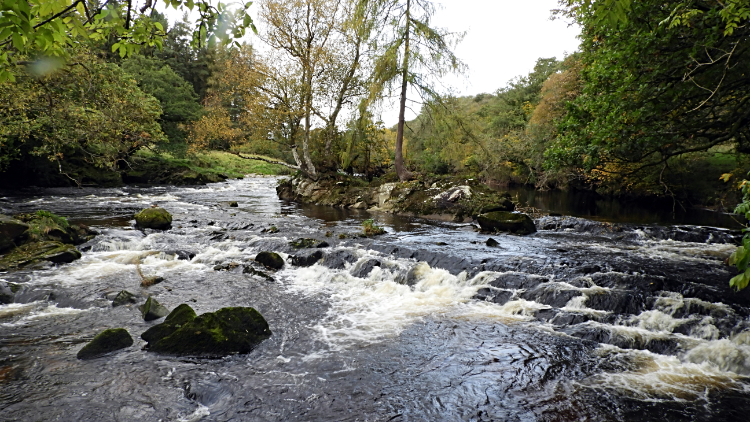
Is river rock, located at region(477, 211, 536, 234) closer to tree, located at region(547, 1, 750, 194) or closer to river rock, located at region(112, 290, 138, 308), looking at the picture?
tree, located at region(547, 1, 750, 194)

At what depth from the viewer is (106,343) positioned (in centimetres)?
587

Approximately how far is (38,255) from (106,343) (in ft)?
20.1

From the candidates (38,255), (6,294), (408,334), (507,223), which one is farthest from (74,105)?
(507,223)

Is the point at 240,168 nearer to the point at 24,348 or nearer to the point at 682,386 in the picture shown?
the point at 24,348

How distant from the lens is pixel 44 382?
500cm

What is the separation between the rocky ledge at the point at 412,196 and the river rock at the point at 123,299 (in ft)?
41.4

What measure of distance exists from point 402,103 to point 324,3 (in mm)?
7005

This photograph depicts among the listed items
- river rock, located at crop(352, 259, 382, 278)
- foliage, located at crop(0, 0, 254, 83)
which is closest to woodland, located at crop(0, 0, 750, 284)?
foliage, located at crop(0, 0, 254, 83)

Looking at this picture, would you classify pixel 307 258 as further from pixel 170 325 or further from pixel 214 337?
pixel 214 337

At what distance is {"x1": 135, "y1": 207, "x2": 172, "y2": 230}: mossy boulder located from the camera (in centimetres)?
1421

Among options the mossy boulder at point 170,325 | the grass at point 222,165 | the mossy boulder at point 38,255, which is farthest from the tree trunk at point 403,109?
the grass at point 222,165

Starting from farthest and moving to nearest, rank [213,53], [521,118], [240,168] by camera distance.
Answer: [213,53] < [240,168] < [521,118]

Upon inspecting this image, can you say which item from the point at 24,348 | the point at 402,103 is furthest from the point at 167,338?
the point at 402,103

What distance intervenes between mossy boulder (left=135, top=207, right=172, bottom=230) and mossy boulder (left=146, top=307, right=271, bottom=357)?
939 centimetres
